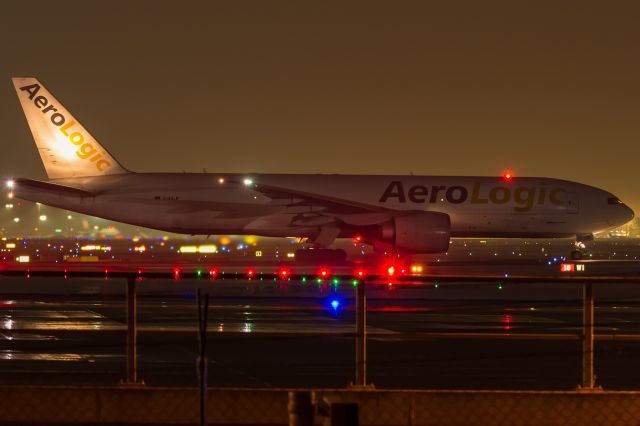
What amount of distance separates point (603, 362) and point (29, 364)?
6969 mm

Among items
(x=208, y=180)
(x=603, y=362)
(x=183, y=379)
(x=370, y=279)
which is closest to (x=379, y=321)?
(x=603, y=362)

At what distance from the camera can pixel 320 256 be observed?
127ft

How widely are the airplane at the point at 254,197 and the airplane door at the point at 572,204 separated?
70 cm

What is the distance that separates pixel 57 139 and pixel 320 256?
1105cm

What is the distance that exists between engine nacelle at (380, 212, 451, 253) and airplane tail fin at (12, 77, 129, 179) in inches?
449

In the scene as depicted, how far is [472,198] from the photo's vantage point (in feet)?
132

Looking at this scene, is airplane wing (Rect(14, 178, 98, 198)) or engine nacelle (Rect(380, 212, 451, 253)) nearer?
engine nacelle (Rect(380, 212, 451, 253))

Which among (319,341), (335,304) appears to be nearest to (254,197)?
(335,304)

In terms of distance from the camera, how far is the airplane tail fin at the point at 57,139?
39.5 meters

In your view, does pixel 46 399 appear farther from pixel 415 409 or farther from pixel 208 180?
pixel 208 180

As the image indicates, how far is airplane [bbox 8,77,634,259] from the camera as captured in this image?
39.2m

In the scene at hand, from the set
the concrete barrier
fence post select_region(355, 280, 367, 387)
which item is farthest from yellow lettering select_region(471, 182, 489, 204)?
the concrete barrier

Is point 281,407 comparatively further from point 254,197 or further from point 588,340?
point 254,197

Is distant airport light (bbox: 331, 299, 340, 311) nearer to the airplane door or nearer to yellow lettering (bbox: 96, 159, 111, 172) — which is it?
yellow lettering (bbox: 96, 159, 111, 172)
